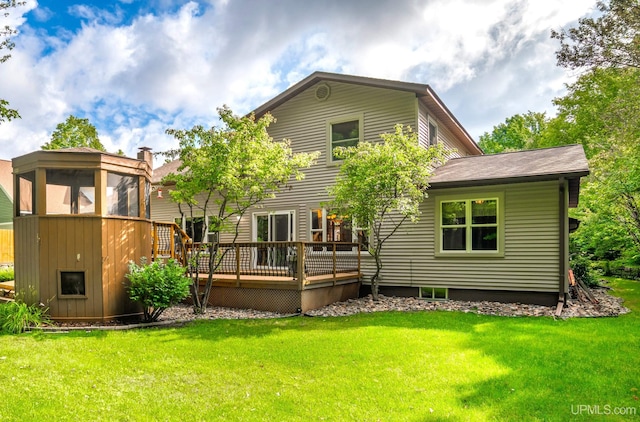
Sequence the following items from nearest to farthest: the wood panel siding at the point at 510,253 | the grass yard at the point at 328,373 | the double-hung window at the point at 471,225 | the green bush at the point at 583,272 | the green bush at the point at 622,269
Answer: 1. the grass yard at the point at 328,373
2. the wood panel siding at the point at 510,253
3. the double-hung window at the point at 471,225
4. the green bush at the point at 583,272
5. the green bush at the point at 622,269

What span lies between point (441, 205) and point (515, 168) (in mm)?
2016

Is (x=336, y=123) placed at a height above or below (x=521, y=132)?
below

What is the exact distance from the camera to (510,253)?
32.8 feet

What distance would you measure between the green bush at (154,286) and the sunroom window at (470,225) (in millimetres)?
6696

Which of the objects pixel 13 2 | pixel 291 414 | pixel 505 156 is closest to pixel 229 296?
pixel 291 414

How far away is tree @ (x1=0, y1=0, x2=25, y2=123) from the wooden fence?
13.4 m

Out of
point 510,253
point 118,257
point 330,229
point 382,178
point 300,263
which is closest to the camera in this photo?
point 118,257

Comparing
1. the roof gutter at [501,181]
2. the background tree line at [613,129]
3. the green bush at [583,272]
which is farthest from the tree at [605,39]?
the green bush at [583,272]

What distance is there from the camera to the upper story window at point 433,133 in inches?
500

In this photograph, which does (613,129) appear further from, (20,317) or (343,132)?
(20,317)

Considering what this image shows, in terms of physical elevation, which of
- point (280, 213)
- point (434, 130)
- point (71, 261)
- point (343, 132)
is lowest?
point (71, 261)

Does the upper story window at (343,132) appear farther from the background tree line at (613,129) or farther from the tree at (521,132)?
the tree at (521,132)

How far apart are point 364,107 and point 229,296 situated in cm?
672

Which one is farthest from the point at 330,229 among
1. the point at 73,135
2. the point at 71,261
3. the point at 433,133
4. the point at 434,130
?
the point at 73,135
